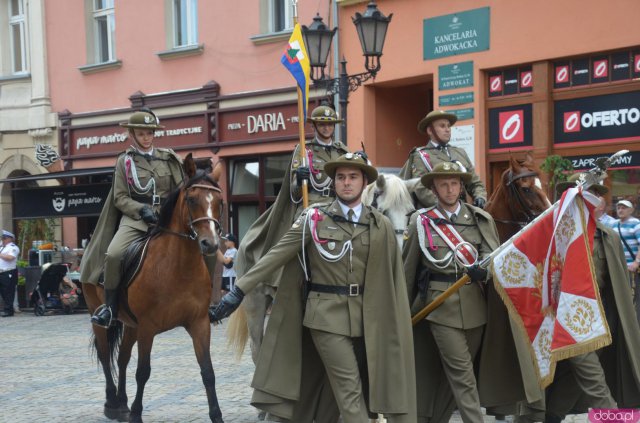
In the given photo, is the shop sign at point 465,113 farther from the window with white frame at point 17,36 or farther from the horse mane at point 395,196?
the window with white frame at point 17,36

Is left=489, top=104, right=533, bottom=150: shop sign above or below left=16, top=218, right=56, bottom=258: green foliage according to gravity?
above

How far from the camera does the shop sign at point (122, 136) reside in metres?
21.8

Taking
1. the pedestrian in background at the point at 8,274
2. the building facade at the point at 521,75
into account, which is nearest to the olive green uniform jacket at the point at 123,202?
the building facade at the point at 521,75

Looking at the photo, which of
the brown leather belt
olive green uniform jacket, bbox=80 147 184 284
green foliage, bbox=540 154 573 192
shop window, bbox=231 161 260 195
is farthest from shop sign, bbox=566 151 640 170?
the brown leather belt

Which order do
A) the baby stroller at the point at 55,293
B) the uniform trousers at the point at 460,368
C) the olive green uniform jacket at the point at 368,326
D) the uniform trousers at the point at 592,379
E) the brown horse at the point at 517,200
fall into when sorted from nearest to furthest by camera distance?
the olive green uniform jacket at the point at 368,326, the uniform trousers at the point at 460,368, the uniform trousers at the point at 592,379, the brown horse at the point at 517,200, the baby stroller at the point at 55,293

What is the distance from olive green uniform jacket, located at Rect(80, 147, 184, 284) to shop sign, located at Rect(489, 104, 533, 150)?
886 cm

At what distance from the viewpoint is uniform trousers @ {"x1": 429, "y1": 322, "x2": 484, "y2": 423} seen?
629 cm

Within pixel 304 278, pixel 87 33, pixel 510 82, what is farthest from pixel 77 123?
pixel 304 278

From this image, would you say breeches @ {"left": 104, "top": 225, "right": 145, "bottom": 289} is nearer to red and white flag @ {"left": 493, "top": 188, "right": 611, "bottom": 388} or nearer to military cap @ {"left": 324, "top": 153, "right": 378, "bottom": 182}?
military cap @ {"left": 324, "top": 153, "right": 378, "bottom": 182}

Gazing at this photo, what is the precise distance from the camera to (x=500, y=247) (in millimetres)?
6426

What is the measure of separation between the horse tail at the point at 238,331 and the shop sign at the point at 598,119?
327 inches

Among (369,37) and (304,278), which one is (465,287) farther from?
→ (369,37)

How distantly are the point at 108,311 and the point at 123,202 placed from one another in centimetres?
97

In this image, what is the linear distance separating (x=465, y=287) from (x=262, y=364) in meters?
1.48
